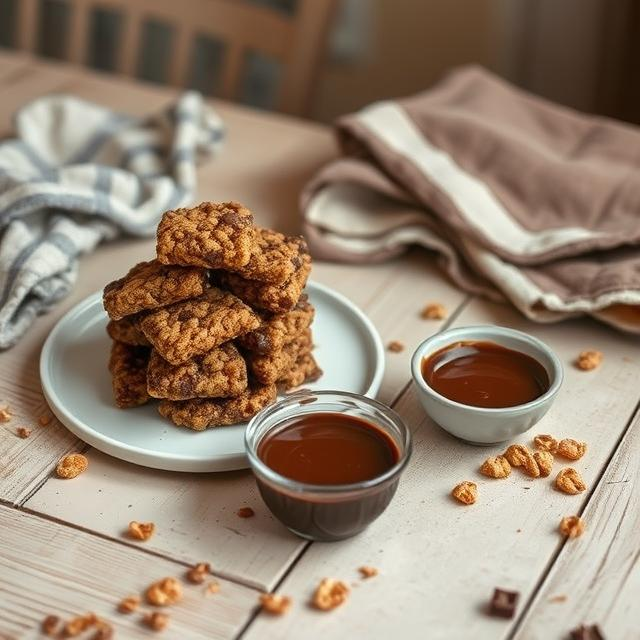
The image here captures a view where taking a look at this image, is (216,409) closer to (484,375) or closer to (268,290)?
(268,290)

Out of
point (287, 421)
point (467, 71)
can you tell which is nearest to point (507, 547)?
point (287, 421)

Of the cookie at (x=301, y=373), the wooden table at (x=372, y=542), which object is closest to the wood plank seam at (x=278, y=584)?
the wooden table at (x=372, y=542)

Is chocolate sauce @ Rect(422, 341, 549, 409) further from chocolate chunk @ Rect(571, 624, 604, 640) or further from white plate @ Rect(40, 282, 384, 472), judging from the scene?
chocolate chunk @ Rect(571, 624, 604, 640)

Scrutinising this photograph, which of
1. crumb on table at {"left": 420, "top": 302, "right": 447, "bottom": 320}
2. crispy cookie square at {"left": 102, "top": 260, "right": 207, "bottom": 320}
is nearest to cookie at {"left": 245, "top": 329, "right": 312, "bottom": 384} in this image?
crispy cookie square at {"left": 102, "top": 260, "right": 207, "bottom": 320}

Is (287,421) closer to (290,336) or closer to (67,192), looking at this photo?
(290,336)

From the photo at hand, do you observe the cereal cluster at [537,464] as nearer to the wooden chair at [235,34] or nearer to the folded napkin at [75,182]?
the folded napkin at [75,182]
